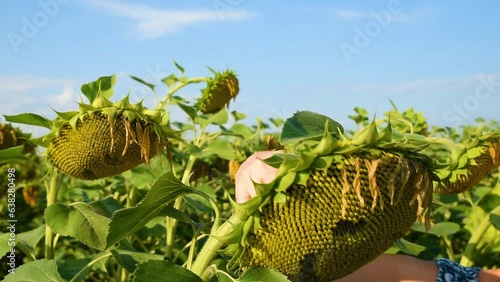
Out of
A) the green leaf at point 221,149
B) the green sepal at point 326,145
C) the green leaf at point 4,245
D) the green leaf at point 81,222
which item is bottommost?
the green leaf at point 4,245

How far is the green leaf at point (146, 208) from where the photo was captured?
1.15 m

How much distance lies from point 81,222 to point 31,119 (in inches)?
15.7

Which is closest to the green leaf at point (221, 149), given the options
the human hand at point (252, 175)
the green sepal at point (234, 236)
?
the human hand at point (252, 175)

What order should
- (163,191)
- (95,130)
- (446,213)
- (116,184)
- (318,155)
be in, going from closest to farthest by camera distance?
(318,155), (163,191), (95,130), (116,184), (446,213)

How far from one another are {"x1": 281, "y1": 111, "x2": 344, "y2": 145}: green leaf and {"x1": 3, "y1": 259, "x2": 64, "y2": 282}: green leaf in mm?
709

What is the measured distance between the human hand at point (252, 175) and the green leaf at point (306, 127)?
52mm

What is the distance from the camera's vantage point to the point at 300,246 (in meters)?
1.07

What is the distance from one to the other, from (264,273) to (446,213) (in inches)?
122

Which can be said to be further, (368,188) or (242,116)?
(242,116)

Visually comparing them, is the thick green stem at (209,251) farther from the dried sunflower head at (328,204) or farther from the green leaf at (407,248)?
the green leaf at (407,248)

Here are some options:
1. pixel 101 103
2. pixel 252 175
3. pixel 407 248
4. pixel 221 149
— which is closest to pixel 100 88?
pixel 101 103

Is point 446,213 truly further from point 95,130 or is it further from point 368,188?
point 368,188

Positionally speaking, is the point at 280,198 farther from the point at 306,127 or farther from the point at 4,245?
the point at 4,245

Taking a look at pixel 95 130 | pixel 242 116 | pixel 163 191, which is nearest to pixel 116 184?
pixel 242 116
